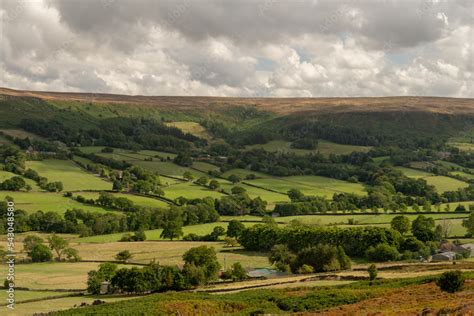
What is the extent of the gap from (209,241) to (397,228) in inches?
1546

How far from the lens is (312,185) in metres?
188

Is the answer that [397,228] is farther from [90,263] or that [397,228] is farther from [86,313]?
[86,313]

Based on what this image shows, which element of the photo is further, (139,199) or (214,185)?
(214,185)

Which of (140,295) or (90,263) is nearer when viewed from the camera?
(140,295)

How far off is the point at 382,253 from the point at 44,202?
9081 cm

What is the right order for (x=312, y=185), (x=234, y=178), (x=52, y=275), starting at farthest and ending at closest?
(x=234, y=178)
(x=312, y=185)
(x=52, y=275)

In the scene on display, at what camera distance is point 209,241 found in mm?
120000

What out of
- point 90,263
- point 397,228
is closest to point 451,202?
point 397,228

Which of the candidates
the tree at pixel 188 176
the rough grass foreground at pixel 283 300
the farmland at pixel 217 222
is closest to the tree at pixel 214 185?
the farmland at pixel 217 222

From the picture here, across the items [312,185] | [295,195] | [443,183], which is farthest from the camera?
[312,185]

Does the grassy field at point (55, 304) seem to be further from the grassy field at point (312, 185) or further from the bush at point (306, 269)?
the grassy field at point (312, 185)

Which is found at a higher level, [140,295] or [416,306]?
[416,306]

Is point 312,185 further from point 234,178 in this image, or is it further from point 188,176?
point 188,176

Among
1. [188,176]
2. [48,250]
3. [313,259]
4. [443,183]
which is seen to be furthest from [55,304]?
[443,183]
